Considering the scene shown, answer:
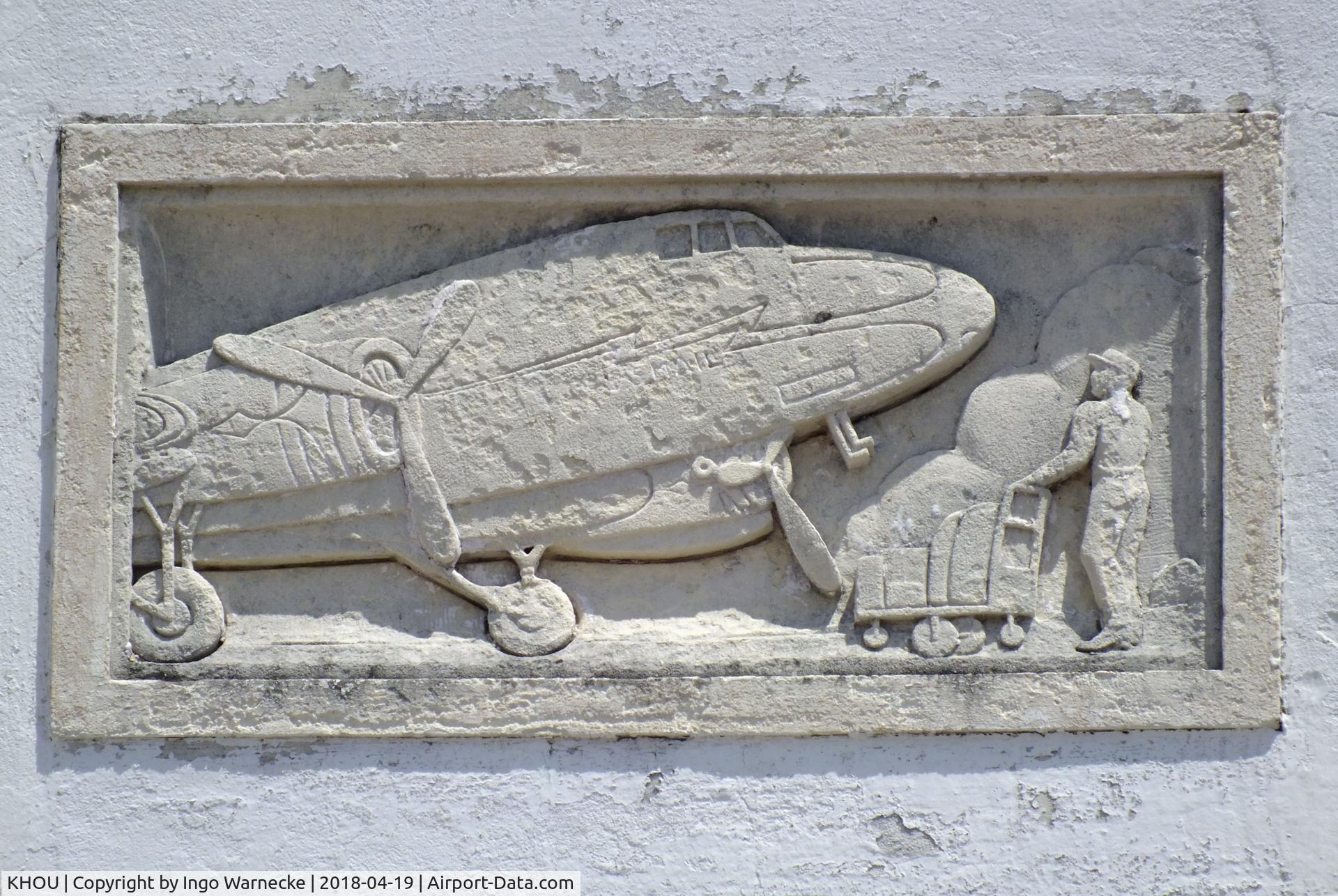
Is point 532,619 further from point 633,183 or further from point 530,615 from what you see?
point 633,183

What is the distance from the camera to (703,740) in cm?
346

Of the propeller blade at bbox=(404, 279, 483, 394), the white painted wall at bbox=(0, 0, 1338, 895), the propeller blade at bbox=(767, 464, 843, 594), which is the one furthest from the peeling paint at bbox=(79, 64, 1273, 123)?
the propeller blade at bbox=(767, 464, 843, 594)

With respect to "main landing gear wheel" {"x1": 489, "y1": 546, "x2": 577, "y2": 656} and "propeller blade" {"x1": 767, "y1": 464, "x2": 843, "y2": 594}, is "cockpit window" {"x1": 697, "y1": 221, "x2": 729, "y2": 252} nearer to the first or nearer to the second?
"propeller blade" {"x1": 767, "y1": 464, "x2": 843, "y2": 594}

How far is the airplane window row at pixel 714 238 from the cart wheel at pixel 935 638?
0.94 metres

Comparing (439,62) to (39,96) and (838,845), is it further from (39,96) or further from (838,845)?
(838,845)

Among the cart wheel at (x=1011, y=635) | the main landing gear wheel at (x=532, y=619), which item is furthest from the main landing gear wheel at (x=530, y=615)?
the cart wheel at (x=1011, y=635)

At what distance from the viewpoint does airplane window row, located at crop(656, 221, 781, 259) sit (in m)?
3.58

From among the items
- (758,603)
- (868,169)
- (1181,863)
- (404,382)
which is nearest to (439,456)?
(404,382)

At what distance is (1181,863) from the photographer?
11.2ft

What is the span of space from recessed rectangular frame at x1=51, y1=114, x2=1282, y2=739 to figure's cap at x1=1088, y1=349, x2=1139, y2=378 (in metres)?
0.20

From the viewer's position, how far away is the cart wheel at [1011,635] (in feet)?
11.4

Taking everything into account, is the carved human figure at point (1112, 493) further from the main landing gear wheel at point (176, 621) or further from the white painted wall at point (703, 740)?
the main landing gear wheel at point (176, 621)

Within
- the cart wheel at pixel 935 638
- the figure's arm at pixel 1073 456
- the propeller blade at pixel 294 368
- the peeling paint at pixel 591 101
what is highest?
the peeling paint at pixel 591 101

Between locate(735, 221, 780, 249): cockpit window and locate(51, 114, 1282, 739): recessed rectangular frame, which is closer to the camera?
locate(51, 114, 1282, 739): recessed rectangular frame
